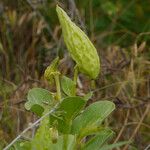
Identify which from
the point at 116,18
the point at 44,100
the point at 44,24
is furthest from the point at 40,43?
the point at 44,100

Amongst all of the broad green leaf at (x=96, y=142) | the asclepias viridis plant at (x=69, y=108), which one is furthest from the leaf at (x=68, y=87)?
the broad green leaf at (x=96, y=142)

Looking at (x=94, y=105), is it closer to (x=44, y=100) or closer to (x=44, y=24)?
(x=44, y=100)

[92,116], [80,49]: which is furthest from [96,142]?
[80,49]

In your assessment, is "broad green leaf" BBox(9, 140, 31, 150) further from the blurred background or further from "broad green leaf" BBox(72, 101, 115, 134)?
the blurred background

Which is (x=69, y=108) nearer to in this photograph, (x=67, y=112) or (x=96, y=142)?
(x=67, y=112)

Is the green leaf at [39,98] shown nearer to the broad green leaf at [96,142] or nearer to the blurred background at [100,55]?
the broad green leaf at [96,142]

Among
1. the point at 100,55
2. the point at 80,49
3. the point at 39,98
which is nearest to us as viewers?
the point at 80,49

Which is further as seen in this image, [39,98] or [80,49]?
[39,98]
